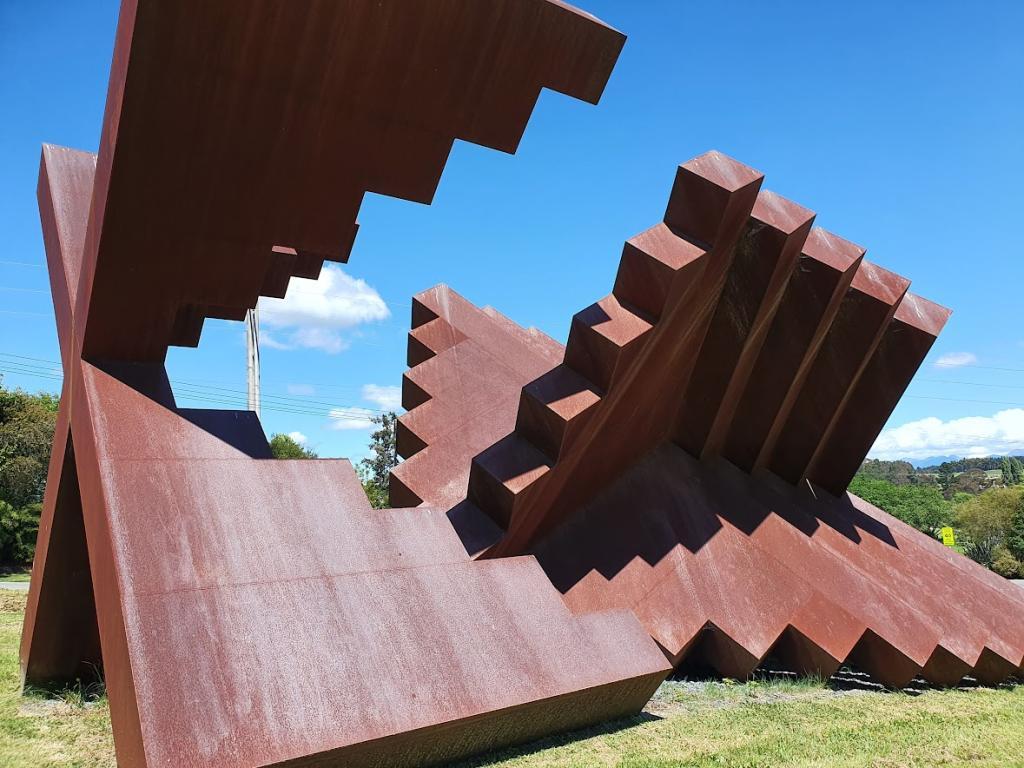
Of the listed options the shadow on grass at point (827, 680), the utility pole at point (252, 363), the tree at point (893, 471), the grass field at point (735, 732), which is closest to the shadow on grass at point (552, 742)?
the grass field at point (735, 732)

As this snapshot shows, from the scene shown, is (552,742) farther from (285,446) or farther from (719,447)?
(285,446)

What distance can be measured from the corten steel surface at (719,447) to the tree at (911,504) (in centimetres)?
4853

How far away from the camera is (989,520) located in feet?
150

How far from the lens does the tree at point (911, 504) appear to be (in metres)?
58.2

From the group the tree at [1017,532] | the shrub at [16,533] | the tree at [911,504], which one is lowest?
the shrub at [16,533]

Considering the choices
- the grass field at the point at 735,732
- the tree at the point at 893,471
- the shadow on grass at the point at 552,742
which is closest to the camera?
the shadow on grass at the point at 552,742

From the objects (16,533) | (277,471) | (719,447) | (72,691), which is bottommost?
(16,533)

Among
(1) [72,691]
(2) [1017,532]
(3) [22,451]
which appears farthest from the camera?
(2) [1017,532]

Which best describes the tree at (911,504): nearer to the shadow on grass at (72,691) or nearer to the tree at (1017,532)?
the tree at (1017,532)

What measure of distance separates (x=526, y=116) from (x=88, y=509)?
419 centimetres

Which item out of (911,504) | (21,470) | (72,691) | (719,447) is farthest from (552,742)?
(911,504)

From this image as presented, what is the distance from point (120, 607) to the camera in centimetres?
434

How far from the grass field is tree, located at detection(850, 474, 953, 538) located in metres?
51.6

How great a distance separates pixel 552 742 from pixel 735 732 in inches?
64.2
